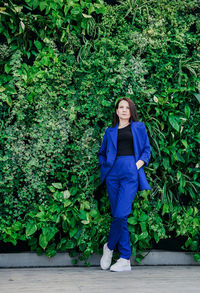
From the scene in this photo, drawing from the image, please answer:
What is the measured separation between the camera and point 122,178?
10.6ft

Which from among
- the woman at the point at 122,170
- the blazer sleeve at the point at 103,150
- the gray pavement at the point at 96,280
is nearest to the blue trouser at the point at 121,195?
the woman at the point at 122,170

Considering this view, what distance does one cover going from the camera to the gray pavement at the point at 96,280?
2656mm

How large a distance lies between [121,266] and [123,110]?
1.60 m

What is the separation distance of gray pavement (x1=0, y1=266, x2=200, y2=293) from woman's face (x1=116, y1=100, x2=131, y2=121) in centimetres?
159

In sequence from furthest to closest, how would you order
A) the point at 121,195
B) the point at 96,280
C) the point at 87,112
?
the point at 87,112, the point at 121,195, the point at 96,280

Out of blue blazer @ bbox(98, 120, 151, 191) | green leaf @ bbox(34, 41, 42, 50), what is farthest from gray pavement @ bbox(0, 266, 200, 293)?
green leaf @ bbox(34, 41, 42, 50)

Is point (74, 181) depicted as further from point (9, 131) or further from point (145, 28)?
point (145, 28)

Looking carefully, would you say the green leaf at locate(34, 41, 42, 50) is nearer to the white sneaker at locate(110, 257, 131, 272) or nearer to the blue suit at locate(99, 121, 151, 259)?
the blue suit at locate(99, 121, 151, 259)

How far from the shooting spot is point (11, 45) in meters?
3.46

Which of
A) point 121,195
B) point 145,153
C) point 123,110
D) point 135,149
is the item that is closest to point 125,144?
point 135,149

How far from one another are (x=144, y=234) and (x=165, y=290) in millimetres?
785

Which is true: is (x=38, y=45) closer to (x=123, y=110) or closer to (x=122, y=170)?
(x=123, y=110)

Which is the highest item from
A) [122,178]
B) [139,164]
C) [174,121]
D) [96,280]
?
[174,121]

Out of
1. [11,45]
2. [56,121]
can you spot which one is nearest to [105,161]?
[56,121]
